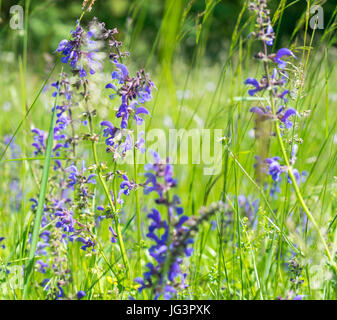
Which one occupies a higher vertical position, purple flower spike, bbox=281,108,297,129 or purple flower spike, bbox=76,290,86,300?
purple flower spike, bbox=281,108,297,129

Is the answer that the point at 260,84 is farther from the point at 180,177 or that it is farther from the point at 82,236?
the point at 180,177

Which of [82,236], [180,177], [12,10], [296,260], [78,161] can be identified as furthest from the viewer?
[180,177]

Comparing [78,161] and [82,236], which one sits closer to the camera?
[82,236]

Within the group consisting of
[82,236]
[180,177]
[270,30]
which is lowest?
[82,236]

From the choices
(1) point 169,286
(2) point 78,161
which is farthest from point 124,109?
(1) point 169,286

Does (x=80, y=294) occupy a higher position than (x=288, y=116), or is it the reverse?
(x=288, y=116)

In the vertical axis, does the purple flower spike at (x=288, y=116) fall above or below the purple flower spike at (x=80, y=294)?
above

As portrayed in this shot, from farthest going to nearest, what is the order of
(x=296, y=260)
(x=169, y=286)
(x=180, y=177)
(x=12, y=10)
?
(x=180, y=177)
(x=12, y=10)
(x=296, y=260)
(x=169, y=286)

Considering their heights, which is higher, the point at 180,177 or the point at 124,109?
the point at 180,177

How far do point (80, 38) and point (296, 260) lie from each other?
3.46ft

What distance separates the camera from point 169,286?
3.56 ft
